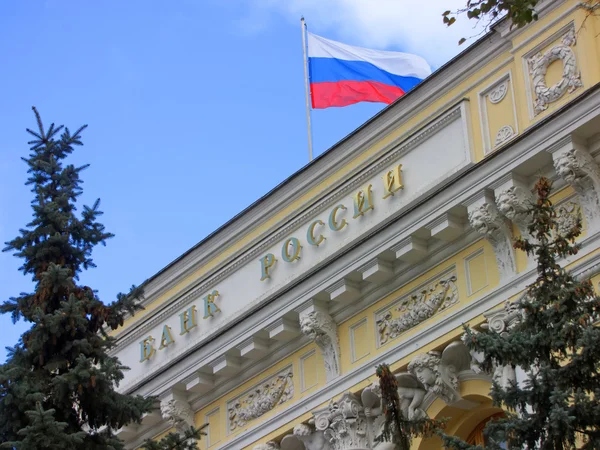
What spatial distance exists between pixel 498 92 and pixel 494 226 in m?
2.10

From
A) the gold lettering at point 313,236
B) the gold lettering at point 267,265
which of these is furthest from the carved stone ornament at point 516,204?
the gold lettering at point 267,265

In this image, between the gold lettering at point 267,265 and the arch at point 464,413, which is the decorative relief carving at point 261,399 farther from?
the arch at point 464,413

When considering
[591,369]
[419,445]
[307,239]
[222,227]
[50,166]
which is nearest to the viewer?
[591,369]

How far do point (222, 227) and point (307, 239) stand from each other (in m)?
2.27

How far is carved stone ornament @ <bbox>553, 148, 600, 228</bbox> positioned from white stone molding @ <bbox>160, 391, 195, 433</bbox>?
7732 mm

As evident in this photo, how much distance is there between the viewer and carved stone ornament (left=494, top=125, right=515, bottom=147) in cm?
1873

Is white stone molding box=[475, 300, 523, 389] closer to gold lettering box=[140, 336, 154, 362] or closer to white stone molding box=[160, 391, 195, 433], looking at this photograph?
white stone molding box=[160, 391, 195, 433]

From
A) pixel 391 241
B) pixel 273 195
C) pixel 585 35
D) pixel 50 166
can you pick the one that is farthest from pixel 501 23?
pixel 50 166

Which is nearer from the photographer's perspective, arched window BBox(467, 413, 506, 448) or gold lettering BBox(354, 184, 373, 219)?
arched window BBox(467, 413, 506, 448)

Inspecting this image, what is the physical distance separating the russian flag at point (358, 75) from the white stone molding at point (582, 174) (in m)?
6.94

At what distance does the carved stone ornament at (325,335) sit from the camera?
20.1 meters

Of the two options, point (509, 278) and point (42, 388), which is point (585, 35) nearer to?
point (509, 278)

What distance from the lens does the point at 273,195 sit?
2211cm

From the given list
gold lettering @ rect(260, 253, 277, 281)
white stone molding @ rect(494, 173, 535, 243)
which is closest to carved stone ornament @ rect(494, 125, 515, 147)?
white stone molding @ rect(494, 173, 535, 243)
